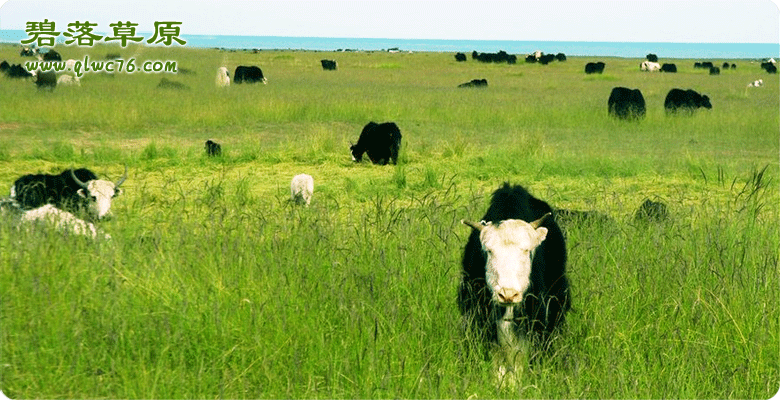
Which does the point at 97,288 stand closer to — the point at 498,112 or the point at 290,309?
the point at 290,309

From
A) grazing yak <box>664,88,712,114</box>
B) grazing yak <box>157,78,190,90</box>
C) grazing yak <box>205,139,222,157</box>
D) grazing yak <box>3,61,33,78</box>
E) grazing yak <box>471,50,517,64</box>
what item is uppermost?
grazing yak <box>471,50,517,64</box>

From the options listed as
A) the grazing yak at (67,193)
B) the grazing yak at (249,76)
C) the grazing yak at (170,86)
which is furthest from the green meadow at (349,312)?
the grazing yak at (249,76)

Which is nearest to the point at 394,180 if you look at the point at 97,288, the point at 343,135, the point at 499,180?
the point at 499,180

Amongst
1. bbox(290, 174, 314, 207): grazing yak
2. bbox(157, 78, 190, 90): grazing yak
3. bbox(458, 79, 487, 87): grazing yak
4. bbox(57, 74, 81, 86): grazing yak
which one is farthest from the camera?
bbox(458, 79, 487, 87): grazing yak

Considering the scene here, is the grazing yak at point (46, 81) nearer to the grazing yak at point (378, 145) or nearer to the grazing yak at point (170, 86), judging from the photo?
the grazing yak at point (170, 86)

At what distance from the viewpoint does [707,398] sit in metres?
3.94

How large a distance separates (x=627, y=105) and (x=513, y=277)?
16372 millimetres

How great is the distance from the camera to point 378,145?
13070mm

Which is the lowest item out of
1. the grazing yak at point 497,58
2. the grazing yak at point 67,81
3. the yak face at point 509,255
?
the yak face at point 509,255

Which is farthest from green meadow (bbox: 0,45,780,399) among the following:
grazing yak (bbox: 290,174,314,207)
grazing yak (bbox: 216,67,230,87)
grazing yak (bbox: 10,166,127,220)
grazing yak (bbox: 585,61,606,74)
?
grazing yak (bbox: 585,61,606,74)

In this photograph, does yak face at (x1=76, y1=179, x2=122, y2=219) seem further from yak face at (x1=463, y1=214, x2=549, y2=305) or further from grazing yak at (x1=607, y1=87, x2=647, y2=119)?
grazing yak at (x1=607, y1=87, x2=647, y2=119)

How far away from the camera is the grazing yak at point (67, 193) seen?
776 centimetres

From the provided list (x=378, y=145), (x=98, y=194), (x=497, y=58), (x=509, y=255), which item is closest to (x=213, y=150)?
(x=378, y=145)

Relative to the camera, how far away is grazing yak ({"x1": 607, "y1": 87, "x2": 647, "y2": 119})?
19141 millimetres
